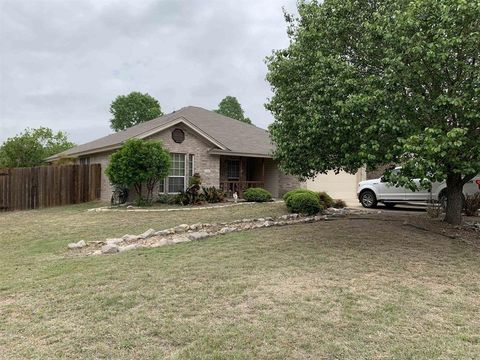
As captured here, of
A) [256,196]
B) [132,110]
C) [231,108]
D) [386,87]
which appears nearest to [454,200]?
[386,87]

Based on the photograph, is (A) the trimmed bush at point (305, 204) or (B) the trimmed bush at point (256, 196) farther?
(B) the trimmed bush at point (256, 196)

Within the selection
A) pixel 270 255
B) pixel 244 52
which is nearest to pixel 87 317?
pixel 270 255

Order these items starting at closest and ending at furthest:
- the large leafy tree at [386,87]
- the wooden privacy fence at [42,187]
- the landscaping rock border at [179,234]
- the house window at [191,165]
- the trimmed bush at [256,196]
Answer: the large leafy tree at [386,87]
the landscaping rock border at [179,234]
the wooden privacy fence at [42,187]
the trimmed bush at [256,196]
the house window at [191,165]

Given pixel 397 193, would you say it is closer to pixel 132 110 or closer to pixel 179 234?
pixel 179 234

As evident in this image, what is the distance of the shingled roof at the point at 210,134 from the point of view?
17.4 meters

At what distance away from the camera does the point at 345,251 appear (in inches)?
280

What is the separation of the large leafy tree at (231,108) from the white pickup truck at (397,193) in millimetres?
34648

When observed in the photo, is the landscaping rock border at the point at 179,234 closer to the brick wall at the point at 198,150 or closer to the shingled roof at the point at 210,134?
the shingled roof at the point at 210,134

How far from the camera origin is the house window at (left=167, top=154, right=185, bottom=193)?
57.1 ft

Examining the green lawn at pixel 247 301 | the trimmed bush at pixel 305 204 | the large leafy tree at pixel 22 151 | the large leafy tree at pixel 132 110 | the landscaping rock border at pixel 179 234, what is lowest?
the green lawn at pixel 247 301

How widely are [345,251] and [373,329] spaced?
11.2 ft

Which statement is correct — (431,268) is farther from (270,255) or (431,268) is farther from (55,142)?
(55,142)

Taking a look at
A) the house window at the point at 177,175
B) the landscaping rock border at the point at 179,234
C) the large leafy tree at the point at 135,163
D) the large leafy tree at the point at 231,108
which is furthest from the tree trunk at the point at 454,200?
Result: the large leafy tree at the point at 231,108

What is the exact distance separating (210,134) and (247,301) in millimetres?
15483
